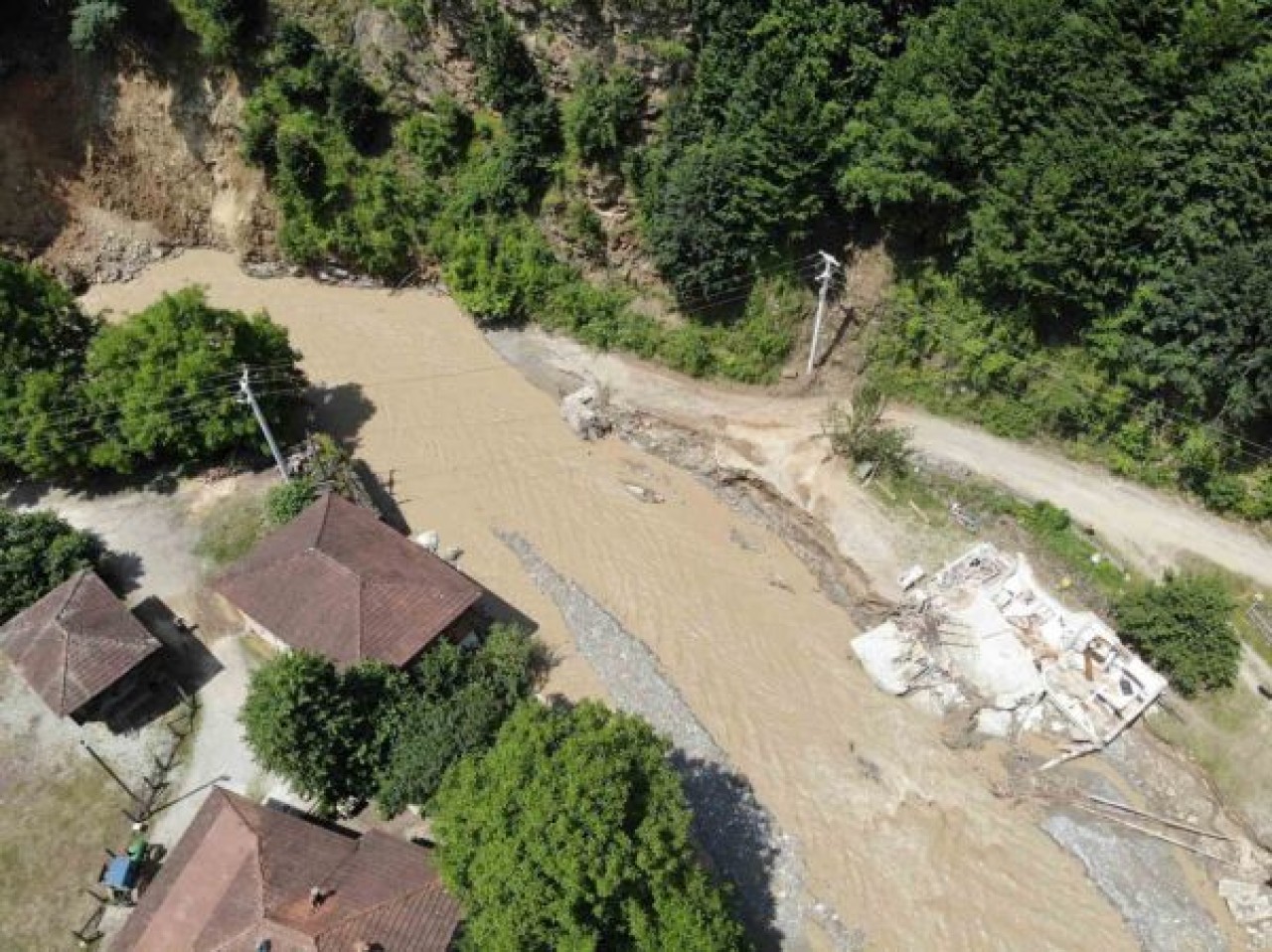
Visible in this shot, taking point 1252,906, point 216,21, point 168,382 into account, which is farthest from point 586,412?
point 1252,906

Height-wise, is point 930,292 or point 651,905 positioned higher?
point 930,292

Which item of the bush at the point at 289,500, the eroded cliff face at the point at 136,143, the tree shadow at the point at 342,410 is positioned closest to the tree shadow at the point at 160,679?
the bush at the point at 289,500

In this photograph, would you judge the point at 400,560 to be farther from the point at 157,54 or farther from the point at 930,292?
the point at 157,54

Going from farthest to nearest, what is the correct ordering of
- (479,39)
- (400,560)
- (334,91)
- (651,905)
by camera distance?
1. (334,91)
2. (479,39)
3. (400,560)
4. (651,905)

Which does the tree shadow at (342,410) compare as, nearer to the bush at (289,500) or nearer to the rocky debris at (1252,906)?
the bush at (289,500)

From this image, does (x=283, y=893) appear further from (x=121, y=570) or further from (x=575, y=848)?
(x=121, y=570)

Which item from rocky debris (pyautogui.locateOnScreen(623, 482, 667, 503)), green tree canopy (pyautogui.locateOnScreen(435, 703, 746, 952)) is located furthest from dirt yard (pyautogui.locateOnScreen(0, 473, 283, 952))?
rocky debris (pyautogui.locateOnScreen(623, 482, 667, 503))

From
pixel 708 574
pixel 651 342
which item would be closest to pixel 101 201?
pixel 651 342

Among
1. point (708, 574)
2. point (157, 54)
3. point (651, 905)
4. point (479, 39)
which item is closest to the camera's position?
point (651, 905)

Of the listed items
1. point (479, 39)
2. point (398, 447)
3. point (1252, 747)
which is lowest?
point (398, 447)
